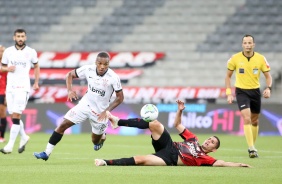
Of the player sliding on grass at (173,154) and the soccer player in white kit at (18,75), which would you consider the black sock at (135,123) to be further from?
the soccer player in white kit at (18,75)

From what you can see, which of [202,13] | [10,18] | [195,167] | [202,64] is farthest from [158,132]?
[10,18]

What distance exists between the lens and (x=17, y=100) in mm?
14695

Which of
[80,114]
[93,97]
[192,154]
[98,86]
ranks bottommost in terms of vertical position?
[192,154]

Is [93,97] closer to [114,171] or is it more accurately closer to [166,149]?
[166,149]

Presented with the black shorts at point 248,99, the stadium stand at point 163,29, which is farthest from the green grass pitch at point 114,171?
the stadium stand at point 163,29

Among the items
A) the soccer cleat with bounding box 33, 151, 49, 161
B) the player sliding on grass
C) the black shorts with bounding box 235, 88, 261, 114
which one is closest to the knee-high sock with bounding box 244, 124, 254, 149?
the black shorts with bounding box 235, 88, 261, 114

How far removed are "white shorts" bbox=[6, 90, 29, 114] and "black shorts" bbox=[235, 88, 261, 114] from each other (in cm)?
405

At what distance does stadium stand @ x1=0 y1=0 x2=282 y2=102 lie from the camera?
27781 mm

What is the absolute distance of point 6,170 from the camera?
1066cm

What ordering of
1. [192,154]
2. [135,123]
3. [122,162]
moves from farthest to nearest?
[192,154] → [122,162] → [135,123]

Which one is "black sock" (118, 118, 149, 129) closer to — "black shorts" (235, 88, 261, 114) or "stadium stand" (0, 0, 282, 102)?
"black shorts" (235, 88, 261, 114)

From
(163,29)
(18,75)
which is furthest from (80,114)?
(163,29)

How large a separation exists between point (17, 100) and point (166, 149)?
4.32 m

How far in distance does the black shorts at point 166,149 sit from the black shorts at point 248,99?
3.30m
